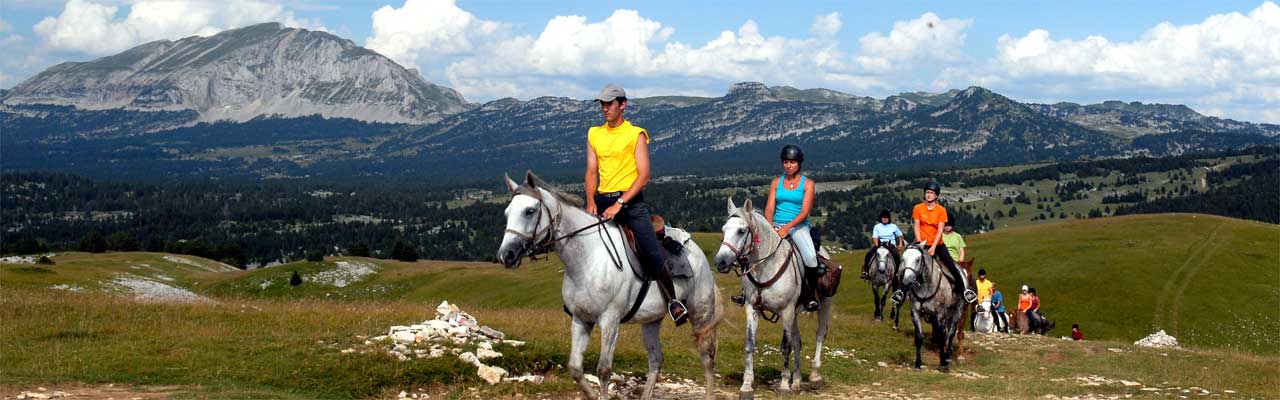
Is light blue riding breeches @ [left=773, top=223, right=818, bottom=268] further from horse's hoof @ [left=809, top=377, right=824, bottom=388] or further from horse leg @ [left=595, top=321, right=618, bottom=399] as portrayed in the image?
horse leg @ [left=595, top=321, right=618, bottom=399]

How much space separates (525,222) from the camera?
1105 cm

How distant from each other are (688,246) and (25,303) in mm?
20244

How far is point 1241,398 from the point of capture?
58.3 ft

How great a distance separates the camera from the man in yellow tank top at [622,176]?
39.8 ft

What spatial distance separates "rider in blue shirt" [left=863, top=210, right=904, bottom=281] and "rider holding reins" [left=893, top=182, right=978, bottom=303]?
0.72m

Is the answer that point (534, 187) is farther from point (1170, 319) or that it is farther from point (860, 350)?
point (1170, 319)

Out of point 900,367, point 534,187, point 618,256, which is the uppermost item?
point 534,187

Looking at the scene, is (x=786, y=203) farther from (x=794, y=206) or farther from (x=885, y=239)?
(x=885, y=239)

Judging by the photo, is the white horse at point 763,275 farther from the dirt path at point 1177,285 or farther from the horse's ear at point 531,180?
the dirt path at point 1177,285

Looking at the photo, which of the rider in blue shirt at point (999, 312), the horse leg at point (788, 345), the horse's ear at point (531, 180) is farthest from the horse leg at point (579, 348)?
the rider in blue shirt at point (999, 312)

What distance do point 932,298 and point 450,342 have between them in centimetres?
1161

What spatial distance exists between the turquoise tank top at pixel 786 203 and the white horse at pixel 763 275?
1.69ft

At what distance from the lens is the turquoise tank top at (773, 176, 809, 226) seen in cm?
1619

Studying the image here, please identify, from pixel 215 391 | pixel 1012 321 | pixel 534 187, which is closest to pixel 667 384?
pixel 534 187
